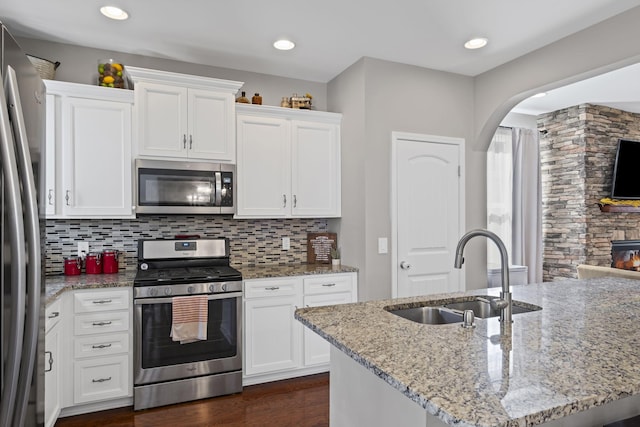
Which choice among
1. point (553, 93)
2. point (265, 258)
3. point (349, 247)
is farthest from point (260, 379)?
point (553, 93)

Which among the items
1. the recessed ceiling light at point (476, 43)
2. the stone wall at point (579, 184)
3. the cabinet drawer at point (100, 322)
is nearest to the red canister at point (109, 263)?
the cabinet drawer at point (100, 322)

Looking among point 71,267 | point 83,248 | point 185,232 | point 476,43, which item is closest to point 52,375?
point 71,267

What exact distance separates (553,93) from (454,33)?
2.44 m

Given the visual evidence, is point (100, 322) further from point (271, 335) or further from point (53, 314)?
point (271, 335)

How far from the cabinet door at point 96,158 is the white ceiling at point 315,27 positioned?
0.56 m

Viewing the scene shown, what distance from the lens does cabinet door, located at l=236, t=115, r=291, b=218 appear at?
3.46 m

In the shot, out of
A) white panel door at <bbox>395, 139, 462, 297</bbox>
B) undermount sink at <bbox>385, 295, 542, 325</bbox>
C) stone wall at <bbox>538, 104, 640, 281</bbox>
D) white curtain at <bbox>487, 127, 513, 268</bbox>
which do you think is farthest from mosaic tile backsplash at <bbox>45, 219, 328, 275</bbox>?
stone wall at <bbox>538, 104, 640, 281</bbox>

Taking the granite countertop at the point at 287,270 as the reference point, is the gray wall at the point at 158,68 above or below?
above

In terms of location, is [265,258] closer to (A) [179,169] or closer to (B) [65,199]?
(A) [179,169]

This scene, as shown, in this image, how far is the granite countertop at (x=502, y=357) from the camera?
928mm

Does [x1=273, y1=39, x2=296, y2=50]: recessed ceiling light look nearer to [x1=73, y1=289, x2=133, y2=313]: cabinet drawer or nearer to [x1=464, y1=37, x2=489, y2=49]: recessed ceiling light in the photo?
[x1=464, y1=37, x2=489, y2=49]: recessed ceiling light

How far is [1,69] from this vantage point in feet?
3.69

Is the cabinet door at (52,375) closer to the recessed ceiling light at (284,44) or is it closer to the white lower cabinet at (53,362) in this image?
the white lower cabinet at (53,362)

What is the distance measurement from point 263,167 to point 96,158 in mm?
1266
